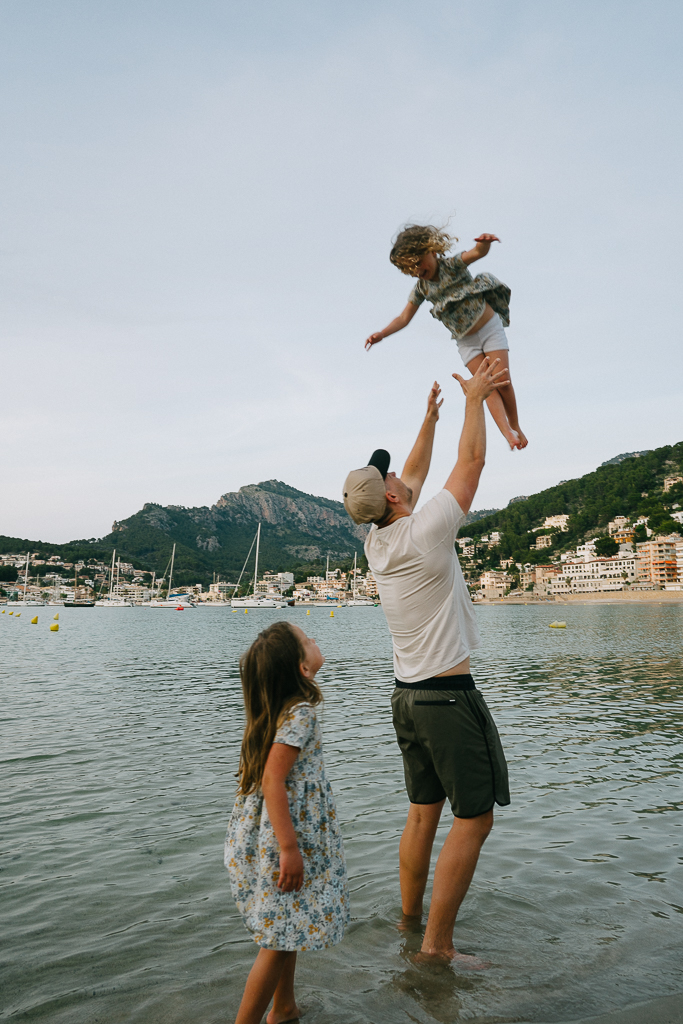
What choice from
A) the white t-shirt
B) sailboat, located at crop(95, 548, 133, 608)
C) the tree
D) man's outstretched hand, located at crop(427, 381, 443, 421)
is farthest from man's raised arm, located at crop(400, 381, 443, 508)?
the tree

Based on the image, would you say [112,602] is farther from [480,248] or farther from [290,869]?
[290,869]

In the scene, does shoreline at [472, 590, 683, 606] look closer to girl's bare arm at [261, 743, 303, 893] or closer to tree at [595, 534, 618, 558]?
tree at [595, 534, 618, 558]

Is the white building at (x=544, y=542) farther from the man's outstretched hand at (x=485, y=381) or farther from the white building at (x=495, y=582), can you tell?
the man's outstretched hand at (x=485, y=381)

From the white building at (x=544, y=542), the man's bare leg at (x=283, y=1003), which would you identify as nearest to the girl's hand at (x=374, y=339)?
the man's bare leg at (x=283, y=1003)

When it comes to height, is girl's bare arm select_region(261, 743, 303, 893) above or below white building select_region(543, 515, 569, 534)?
below

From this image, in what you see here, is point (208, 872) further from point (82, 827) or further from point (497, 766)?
point (497, 766)

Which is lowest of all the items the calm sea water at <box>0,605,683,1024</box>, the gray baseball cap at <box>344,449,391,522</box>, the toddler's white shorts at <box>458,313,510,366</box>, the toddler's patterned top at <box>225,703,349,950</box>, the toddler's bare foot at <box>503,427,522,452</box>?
the calm sea water at <box>0,605,683,1024</box>

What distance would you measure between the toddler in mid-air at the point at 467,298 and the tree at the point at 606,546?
148 metres

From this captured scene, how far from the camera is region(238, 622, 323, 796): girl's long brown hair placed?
9.04 ft

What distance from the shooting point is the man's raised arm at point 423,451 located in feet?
13.2

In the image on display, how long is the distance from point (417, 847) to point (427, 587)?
1.50m

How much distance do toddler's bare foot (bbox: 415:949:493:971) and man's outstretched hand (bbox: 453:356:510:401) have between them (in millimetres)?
2856

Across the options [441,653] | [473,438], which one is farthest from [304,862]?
[473,438]

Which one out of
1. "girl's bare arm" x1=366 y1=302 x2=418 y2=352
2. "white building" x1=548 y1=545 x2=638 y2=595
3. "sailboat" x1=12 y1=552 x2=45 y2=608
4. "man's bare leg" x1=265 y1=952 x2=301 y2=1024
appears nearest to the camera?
"man's bare leg" x1=265 y1=952 x2=301 y2=1024
